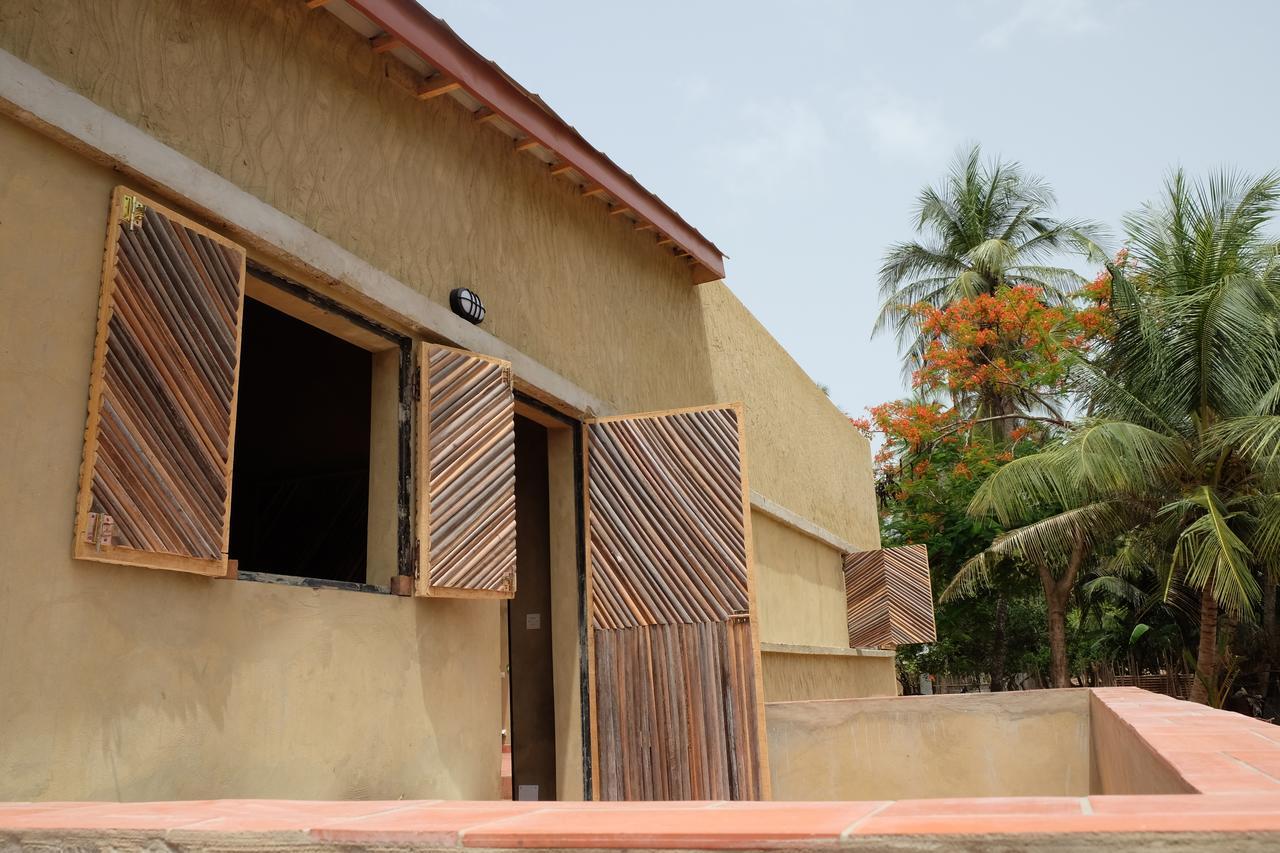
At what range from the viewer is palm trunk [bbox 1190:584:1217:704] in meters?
11.9

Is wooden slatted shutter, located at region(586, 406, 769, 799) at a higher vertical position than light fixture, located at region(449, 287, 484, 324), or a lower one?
lower

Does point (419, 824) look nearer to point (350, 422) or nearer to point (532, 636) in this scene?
point (532, 636)

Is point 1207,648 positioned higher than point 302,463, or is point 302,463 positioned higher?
point 302,463

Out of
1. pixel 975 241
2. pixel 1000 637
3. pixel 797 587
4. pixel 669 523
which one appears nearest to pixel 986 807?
pixel 669 523

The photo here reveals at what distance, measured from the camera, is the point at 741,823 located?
150cm

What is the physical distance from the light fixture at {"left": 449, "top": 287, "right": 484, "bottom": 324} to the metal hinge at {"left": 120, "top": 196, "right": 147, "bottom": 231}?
1873 millimetres

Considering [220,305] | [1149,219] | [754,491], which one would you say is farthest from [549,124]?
[1149,219]

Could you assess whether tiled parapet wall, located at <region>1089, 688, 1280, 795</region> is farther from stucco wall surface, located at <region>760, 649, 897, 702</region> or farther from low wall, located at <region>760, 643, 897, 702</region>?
stucco wall surface, located at <region>760, 649, 897, 702</region>

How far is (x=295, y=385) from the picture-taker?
26.7 feet

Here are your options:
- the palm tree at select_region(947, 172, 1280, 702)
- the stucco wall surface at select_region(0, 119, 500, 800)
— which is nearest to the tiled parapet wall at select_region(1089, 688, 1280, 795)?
the stucco wall surface at select_region(0, 119, 500, 800)

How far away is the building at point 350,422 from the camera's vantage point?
10.7ft

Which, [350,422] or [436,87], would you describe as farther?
[350,422]

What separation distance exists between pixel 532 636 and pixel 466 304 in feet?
8.73

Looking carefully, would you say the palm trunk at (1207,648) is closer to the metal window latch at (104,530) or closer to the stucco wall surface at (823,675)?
the stucco wall surface at (823,675)
